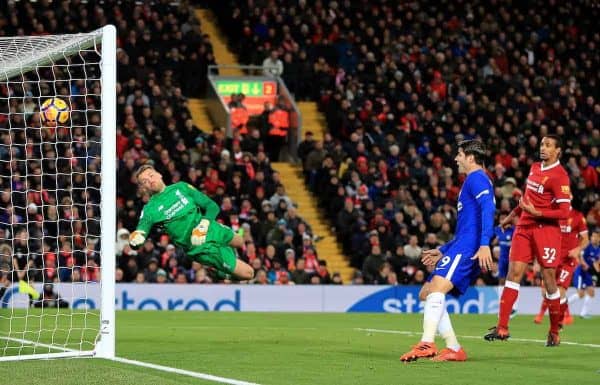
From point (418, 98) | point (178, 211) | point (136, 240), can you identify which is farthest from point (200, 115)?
point (136, 240)

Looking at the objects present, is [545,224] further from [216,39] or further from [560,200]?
[216,39]

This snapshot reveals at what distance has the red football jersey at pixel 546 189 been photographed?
13.6 meters

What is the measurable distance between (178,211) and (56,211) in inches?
272

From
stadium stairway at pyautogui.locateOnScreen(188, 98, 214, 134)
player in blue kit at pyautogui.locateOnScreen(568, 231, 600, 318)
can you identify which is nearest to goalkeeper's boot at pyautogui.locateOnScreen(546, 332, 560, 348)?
player in blue kit at pyautogui.locateOnScreen(568, 231, 600, 318)

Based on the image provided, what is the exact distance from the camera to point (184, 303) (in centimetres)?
2259

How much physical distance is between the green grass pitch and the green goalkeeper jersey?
1.20 meters

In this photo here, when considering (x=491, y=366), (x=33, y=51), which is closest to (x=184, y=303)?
(x=33, y=51)

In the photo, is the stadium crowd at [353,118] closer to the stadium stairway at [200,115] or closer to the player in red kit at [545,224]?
the stadium stairway at [200,115]

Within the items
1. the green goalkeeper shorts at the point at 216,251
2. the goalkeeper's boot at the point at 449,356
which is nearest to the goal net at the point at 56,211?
the green goalkeeper shorts at the point at 216,251

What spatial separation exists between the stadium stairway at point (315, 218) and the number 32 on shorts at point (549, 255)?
12.3 meters

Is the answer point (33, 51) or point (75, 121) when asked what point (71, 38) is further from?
point (75, 121)

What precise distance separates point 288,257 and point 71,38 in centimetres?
1290

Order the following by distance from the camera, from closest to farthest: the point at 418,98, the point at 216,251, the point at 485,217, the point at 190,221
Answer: the point at 485,217 < the point at 190,221 < the point at 216,251 < the point at 418,98

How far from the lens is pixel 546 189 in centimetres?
1370
